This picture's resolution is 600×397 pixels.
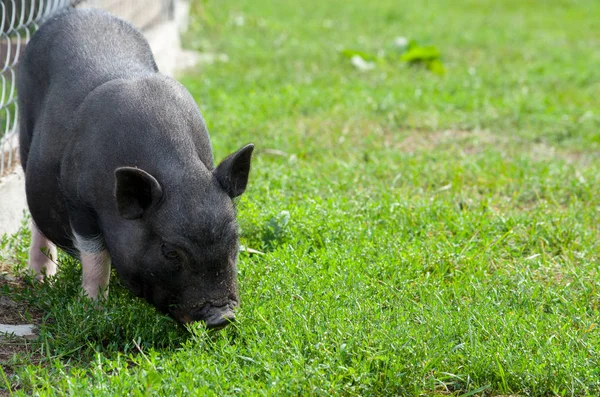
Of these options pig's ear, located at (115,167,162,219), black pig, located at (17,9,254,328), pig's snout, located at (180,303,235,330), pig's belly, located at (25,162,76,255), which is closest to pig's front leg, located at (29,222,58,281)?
black pig, located at (17,9,254,328)

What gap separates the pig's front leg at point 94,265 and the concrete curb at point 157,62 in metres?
0.97

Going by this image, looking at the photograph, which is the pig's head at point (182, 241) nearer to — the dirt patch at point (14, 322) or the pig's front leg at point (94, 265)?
the pig's front leg at point (94, 265)

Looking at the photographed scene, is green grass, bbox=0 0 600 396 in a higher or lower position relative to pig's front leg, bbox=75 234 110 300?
lower

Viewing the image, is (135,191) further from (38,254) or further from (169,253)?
(38,254)

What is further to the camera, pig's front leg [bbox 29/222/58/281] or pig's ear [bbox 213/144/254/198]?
pig's front leg [bbox 29/222/58/281]

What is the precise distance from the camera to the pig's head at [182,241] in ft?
11.6

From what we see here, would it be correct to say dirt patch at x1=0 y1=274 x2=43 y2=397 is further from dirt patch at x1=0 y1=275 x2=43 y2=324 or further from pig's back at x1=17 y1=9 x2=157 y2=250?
pig's back at x1=17 y1=9 x2=157 y2=250

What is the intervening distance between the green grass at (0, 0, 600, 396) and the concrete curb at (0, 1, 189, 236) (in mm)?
264

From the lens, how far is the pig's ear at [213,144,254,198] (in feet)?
12.1

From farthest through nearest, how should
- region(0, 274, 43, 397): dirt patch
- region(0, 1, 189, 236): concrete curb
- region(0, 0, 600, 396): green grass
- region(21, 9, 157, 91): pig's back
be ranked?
region(0, 1, 189, 236): concrete curb < region(21, 9, 157, 91): pig's back < region(0, 274, 43, 397): dirt patch < region(0, 0, 600, 396): green grass

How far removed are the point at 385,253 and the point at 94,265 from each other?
1547 mm

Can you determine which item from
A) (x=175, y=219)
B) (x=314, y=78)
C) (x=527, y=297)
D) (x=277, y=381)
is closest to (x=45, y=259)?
(x=175, y=219)

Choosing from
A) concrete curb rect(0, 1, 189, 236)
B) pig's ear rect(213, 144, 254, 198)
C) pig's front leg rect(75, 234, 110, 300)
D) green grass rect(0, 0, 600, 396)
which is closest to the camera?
green grass rect(0, 0, 600, 396)

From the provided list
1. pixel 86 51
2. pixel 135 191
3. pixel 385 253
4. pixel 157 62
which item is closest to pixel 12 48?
pixel 86 51
